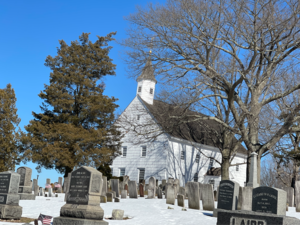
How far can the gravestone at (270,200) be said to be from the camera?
9359 mm

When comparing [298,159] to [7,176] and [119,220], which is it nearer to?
[119,220]

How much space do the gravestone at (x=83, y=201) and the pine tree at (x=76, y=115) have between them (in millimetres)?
18911

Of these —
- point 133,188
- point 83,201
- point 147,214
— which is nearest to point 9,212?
point 83,201

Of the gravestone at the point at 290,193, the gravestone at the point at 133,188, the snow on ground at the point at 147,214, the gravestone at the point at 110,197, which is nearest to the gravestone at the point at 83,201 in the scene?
the snow on ground at the point at 147,214

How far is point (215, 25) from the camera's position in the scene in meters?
19.0

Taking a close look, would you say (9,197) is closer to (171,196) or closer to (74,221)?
(74,221)

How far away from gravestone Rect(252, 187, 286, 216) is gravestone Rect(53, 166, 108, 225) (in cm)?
430

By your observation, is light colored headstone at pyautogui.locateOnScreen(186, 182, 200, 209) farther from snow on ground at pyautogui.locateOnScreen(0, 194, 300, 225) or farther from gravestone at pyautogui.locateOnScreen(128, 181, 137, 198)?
gravestone at pyautogui.locateOnScreen(128, 181, 137, 198)

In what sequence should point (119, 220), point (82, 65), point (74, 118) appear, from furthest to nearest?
1. point (82, 65)
2. point (74, 118)
3. point (119, 220)

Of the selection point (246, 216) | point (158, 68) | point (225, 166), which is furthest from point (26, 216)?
point (225, 166)

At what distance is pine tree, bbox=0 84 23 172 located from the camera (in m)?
31.9

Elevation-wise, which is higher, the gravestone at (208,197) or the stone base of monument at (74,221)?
the gravestone at (208,197)

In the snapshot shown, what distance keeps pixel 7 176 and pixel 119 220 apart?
452cm

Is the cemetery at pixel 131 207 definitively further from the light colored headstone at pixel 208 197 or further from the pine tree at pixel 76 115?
the pine tree at pixel 76 115
